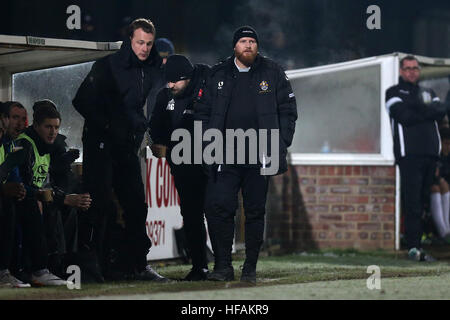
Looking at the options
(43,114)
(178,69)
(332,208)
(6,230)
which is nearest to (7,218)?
(6,230)

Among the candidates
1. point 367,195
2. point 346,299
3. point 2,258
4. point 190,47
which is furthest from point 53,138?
point 190,47

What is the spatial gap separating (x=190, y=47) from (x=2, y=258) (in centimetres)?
1404

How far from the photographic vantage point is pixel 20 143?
28.5 feet

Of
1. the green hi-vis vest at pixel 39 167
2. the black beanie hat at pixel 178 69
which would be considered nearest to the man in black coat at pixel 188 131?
the black beanie hat at pixel 178 69

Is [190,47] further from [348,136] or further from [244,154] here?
[244,154]

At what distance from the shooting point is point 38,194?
855cm

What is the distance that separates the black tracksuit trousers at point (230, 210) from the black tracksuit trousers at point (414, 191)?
370 centimetres

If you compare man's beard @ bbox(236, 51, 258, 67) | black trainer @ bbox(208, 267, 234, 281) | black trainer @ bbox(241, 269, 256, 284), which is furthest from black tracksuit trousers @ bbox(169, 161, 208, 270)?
man's beard @ bbox(236, 51, 258, 67)

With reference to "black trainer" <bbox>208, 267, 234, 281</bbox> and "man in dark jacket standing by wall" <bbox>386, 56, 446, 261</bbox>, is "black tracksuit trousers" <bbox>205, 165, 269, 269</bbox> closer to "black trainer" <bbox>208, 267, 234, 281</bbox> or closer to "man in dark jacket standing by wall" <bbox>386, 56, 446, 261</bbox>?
"black trainer" <bbox>208, 267, 234, 281</bbox>

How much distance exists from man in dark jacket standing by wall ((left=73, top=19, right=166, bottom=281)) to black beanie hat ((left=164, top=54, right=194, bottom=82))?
14 cm

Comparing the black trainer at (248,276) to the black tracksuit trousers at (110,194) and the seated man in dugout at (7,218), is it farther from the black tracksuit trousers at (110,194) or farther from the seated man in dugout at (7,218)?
the seated man in dugout at (7,218)

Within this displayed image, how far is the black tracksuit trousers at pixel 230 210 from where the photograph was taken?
8.75m

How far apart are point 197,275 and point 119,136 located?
4.17ft

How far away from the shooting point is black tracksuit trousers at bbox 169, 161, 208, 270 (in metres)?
9.18
